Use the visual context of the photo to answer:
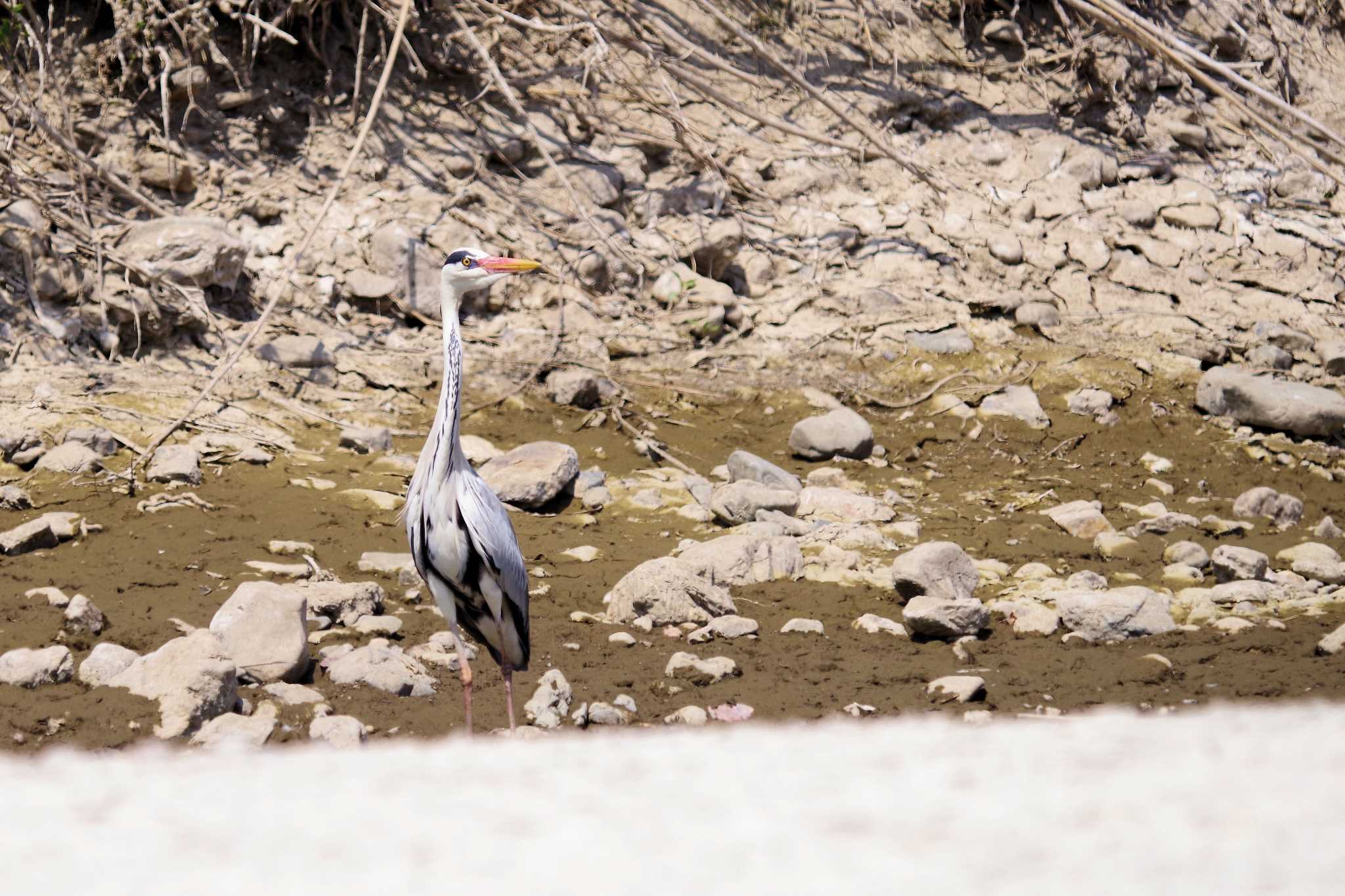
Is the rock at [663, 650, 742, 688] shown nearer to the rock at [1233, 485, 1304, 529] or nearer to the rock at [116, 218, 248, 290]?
the rock at [1233, 485, 1304, 529]

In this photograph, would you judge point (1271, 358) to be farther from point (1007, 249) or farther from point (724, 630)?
point (724, 630)

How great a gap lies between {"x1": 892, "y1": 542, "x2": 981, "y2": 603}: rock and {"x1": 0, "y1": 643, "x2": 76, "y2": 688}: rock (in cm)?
322

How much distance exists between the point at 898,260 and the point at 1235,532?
133 inches

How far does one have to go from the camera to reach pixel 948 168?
10117 millimetres

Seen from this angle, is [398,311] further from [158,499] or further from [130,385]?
[158,499]

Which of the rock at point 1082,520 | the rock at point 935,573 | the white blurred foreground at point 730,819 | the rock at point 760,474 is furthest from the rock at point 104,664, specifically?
the rock at point 1082,520

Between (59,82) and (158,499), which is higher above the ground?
(59,82)

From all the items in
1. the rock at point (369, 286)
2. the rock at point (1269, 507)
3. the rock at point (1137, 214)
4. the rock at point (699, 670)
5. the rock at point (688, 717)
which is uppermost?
the rock at point (1137, 214)

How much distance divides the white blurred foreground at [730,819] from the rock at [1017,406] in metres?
4.76

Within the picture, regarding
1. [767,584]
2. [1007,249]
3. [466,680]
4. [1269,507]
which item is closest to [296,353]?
[767,584]

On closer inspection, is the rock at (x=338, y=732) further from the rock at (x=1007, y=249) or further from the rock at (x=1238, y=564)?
the rock at (x=1007, y=249)

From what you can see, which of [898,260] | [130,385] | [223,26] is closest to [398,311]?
[130,385]

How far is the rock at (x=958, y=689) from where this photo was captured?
4.64 m

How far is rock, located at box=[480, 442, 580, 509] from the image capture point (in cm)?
667
